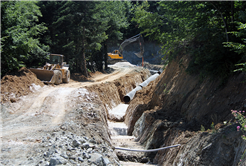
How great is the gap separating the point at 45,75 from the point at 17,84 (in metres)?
3.86

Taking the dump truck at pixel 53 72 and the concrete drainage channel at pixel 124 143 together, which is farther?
the dump truck at pixel 53 72

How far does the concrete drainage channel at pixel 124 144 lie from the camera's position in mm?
10188

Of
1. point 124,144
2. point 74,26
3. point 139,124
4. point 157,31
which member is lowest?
point 124,144

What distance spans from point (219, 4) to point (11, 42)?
13.4 meters

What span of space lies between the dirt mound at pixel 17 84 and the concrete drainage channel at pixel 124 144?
6.67 m

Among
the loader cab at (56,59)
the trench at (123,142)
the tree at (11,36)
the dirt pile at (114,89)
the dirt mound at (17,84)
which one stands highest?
the tree at (11,36)

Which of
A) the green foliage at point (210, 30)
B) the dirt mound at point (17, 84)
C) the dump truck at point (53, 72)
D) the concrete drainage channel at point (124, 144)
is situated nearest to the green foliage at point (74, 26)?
the dump truck at point (53, 72)

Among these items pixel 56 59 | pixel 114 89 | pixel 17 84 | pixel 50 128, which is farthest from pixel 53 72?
pixel 50 128

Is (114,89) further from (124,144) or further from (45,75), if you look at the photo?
(124,144)

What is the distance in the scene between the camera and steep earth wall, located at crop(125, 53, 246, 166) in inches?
253

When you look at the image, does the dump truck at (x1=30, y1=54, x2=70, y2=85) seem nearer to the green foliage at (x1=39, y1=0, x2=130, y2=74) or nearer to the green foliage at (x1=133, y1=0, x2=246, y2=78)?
the green foliage at (x1=39, y1=0, x2=130, y2=74)

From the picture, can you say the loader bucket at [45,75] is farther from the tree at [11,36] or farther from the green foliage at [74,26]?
the green foliage at [74,26]

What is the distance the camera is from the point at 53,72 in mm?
18922

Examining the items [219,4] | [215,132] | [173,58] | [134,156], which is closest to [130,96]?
[173,58]
